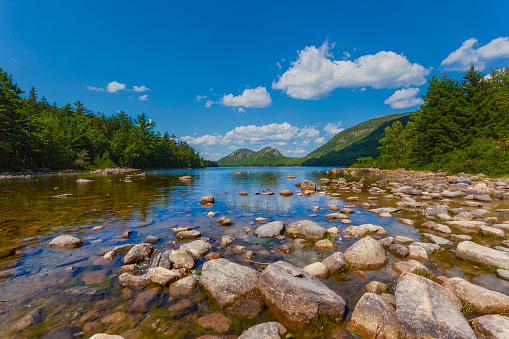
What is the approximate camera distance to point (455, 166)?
32031mm

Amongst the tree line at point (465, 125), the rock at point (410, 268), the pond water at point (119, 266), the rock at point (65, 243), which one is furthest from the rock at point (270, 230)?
the tree line at point (465, 125)

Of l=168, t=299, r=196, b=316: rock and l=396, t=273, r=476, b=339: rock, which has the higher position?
l=396, t=273, r=476, b=339: rock

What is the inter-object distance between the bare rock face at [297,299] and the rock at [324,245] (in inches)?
122

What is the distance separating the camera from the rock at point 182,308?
4379 millimetres

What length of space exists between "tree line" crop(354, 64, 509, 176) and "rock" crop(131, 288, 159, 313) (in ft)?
127

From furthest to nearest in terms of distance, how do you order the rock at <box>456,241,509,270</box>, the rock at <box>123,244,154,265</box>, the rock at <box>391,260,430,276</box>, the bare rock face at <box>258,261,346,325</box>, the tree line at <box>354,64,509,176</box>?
1. the tree line at <box>354,64,509,176</box>
2. the rock at <box>123,244,154,265</box>
3. the rock at <box>456,241,509,270</box>
4. the rock at <box>391,260,430,276</box>
5. the bare rock face at <box>258,261,346,325</box>

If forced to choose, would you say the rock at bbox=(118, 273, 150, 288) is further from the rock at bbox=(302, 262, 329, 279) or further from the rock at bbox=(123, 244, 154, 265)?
the rock at bbox=(302, 262, 329, 279)

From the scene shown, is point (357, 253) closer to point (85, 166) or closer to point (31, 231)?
point (31, 231)

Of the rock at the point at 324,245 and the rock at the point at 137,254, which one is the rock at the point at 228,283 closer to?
the rock at the point at 137,254

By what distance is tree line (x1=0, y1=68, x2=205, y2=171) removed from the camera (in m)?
43.9

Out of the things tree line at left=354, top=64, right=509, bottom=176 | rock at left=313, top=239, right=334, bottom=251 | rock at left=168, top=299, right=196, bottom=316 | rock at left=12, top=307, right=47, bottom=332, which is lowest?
rock at left=313, top=239, right=334, bottom=251

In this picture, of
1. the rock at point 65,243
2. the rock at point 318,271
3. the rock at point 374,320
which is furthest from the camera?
the rock at point 65,243

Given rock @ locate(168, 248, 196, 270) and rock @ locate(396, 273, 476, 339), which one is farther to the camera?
rock @ locate(168, 248, 196, 270)

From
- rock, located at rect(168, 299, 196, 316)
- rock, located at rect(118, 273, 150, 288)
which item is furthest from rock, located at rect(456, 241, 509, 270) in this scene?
rock, located at rect(118, 273, 150, 288)
